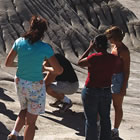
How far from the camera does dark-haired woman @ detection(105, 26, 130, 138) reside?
519cm

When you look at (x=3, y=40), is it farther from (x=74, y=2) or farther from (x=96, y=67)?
(x=96, y=67)

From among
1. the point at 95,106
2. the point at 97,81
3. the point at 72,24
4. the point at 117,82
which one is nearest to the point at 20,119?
the point at 95,106

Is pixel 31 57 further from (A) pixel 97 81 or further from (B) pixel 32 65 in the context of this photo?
(A) pixel 97 81

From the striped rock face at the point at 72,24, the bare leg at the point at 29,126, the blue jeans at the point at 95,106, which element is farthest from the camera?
the striped rock face at the point at 72,24

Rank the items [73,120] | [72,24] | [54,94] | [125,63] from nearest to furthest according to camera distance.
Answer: [125,63] < [73,120] < [54,94] < [72,24]

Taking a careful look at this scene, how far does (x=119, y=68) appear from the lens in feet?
17.5

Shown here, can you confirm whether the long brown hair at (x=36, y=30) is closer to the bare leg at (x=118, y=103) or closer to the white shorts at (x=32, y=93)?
the white shorts at (x=32, y=93)

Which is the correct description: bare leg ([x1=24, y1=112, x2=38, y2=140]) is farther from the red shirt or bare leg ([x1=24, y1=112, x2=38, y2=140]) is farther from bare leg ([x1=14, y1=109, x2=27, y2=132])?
the red shirt

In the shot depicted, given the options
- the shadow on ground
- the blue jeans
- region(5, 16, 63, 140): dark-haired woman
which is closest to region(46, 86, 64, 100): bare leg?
the shadow on ground

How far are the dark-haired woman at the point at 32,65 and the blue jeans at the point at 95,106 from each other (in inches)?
18.8

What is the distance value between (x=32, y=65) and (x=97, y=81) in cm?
79

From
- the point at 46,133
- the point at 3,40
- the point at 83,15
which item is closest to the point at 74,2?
the point at 83,15

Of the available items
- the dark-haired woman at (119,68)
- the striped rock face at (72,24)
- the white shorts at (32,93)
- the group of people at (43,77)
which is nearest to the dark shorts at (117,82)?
the dark-haired woman at (119,68)

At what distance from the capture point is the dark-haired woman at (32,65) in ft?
13.9
